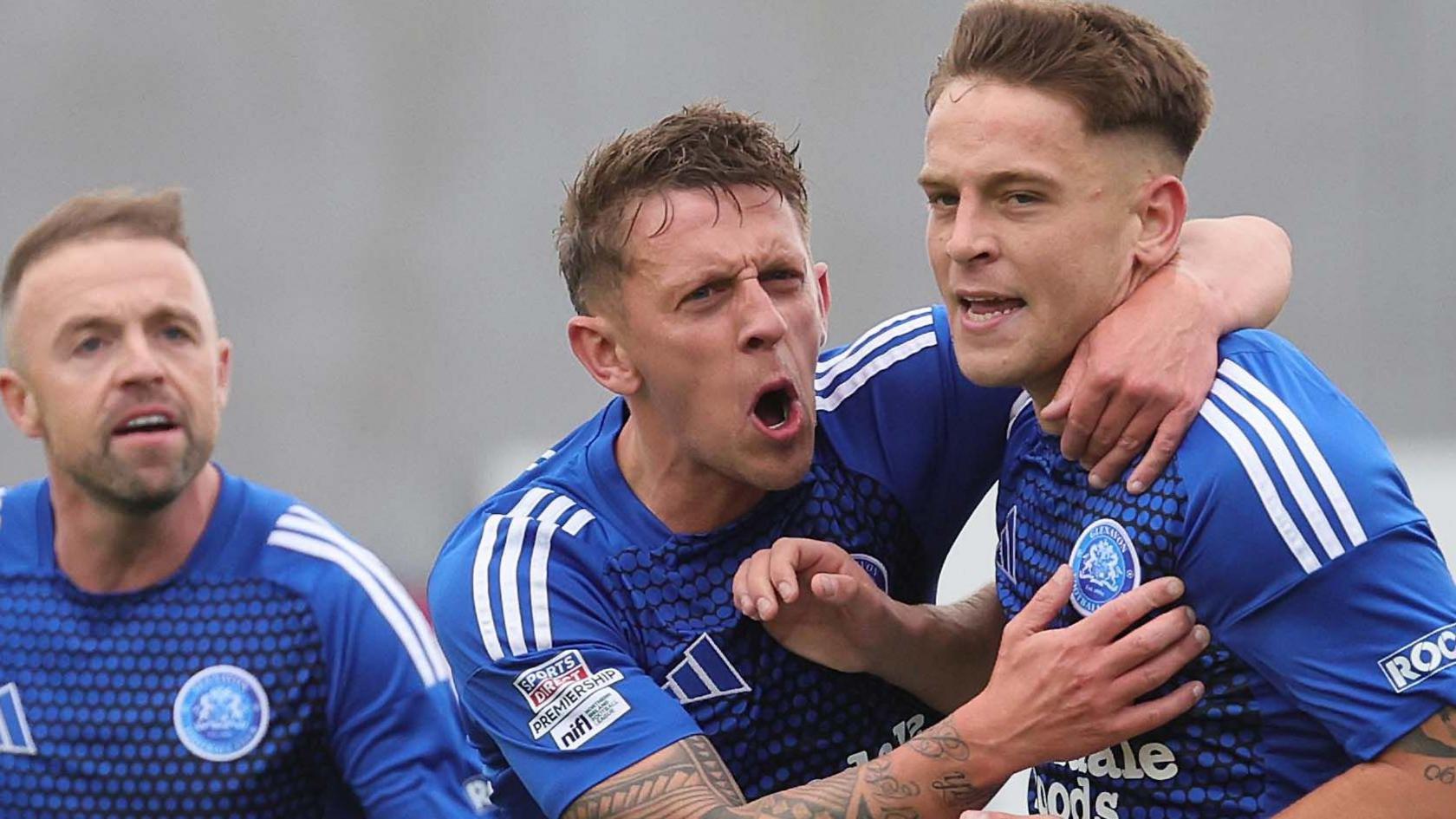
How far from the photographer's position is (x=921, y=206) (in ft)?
27.7

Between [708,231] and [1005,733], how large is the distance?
1.05m

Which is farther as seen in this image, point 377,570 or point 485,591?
point 377,570

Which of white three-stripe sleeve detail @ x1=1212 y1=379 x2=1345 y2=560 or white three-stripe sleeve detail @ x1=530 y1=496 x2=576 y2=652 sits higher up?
Result: white three-stripe sleeve detail @ x1=530 y1=496 x2=576 y2=652

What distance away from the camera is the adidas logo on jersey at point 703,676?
3.26 m

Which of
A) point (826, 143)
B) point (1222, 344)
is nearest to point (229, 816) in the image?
point (1222, 344)

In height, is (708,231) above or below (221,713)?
above

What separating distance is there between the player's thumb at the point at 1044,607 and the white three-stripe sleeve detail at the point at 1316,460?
0.41m

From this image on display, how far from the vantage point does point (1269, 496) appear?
2600 mm

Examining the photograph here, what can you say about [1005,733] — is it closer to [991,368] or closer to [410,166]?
[991,368]

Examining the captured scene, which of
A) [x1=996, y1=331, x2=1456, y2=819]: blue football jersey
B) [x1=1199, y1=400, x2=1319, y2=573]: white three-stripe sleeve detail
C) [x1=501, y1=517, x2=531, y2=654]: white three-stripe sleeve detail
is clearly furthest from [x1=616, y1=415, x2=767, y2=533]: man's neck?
[x1=1199, y1=400, x2=1319, y2=573]: white three-stripe sleeve detail

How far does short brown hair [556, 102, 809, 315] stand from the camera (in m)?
3.35

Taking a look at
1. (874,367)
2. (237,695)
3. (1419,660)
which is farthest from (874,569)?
(237,695)

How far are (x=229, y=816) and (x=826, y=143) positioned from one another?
5668mm

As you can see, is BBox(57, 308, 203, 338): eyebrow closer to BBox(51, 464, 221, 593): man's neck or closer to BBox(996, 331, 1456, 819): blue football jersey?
BBox(51, 464, 221, 593): man's neck
